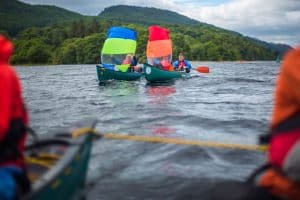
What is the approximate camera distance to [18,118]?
3.88 meters

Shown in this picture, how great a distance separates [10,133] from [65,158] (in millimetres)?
573

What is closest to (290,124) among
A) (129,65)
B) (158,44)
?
(129,65)

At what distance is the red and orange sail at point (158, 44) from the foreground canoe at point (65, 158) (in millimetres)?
26369

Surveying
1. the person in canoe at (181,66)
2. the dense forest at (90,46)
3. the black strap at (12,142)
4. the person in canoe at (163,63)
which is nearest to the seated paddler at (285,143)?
the black strap at (12,142)

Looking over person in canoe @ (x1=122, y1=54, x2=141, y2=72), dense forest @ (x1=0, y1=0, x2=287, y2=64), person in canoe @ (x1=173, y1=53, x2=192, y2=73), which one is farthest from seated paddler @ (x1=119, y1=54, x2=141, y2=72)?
dense forest @ (x1=0, y1=0, x2=287, y2=64)

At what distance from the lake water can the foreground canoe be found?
74 cm

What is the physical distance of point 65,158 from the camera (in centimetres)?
407

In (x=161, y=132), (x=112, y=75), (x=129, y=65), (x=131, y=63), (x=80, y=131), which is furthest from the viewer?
(x=131, y=63)

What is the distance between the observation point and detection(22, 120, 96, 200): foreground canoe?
3.94 m

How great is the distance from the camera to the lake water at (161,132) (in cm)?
684

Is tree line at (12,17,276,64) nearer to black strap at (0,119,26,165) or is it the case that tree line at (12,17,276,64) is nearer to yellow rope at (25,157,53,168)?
yellow rope at (25,157,53,168)

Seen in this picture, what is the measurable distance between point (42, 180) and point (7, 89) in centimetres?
78

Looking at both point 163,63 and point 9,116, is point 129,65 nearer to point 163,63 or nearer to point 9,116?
point 163,63

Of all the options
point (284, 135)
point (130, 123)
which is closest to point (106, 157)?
point (130, 123)
